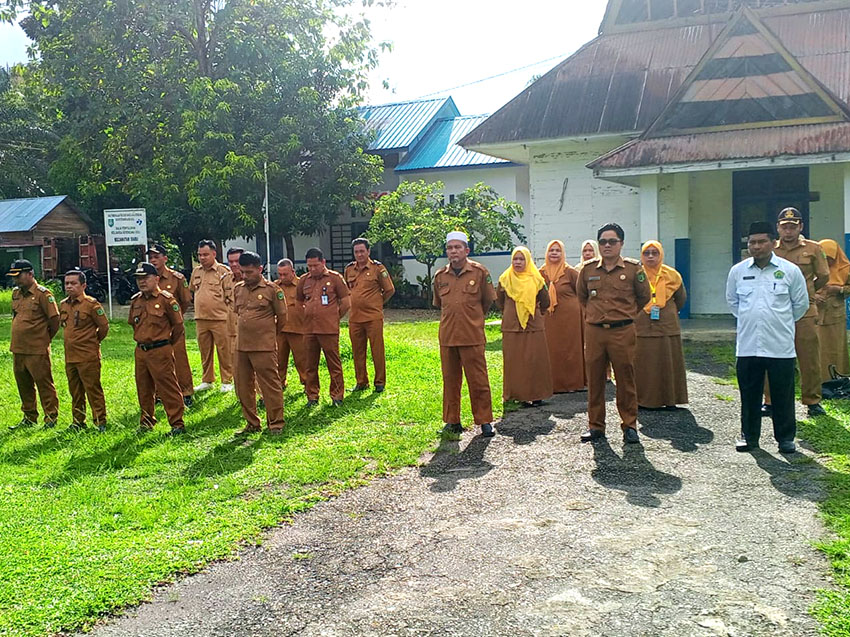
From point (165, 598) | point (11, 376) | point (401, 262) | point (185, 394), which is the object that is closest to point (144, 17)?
point (401, 262)

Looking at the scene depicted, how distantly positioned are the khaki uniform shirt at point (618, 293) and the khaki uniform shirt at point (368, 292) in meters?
3.45

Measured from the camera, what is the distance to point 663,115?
550 inches

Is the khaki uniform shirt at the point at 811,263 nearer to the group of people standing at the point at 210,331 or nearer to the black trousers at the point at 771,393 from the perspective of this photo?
the black trousers at the point at 771,393

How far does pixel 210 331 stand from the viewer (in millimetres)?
10430

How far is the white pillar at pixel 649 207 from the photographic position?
46.6 ft

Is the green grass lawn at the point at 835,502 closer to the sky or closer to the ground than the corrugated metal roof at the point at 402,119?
closer to the ground

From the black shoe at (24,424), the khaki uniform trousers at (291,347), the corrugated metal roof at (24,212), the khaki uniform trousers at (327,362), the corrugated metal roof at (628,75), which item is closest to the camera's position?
the black shoe at (24,424)

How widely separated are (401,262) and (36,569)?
2074 centimetres

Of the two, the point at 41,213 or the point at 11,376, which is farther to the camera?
the point at 41,213

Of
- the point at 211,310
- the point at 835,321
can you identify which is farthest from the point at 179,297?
the point at 835,321

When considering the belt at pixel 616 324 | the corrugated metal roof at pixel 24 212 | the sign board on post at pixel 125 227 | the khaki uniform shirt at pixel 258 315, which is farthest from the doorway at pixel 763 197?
the corrugated metal roof at pixel 24 212

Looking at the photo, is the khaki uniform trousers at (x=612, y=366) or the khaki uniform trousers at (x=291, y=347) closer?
the khaki uniform trousers at (x=612, y=366)

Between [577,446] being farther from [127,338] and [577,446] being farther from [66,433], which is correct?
[127,338]

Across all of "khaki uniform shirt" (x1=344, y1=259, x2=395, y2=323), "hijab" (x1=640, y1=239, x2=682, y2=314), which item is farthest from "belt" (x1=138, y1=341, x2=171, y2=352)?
"hijab" (x1=640, y1=239, x2=682, y2=314)
